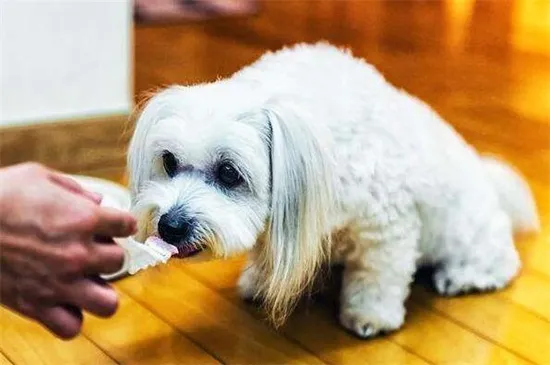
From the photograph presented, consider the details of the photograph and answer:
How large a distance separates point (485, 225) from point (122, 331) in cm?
62

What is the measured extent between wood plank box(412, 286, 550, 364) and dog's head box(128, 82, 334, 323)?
0.34 m

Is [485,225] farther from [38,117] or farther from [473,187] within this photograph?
[38,117]

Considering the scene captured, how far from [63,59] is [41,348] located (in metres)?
0.72

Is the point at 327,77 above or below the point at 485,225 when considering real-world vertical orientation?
above

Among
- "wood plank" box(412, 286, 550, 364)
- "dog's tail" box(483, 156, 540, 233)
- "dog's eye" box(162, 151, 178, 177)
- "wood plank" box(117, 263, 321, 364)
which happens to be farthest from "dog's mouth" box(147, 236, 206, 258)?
"dog's tail" box(483, 156, 540, 233)

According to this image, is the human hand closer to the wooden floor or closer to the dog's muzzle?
the dog's muzzle

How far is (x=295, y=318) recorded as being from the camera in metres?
1.49

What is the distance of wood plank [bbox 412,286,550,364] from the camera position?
1.42 meters

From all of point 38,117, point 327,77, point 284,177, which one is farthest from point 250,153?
point 38,117

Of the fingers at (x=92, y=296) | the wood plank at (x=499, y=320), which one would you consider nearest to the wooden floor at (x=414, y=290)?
the wood plank at (x=499, y=320)

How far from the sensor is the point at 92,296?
2.82ft

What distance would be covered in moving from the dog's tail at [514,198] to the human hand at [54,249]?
102 centimetres

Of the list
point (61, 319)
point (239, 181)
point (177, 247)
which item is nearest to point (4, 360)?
point (177, 247)

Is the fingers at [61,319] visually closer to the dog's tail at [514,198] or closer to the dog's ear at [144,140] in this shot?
the dog's ear at [144,140]
